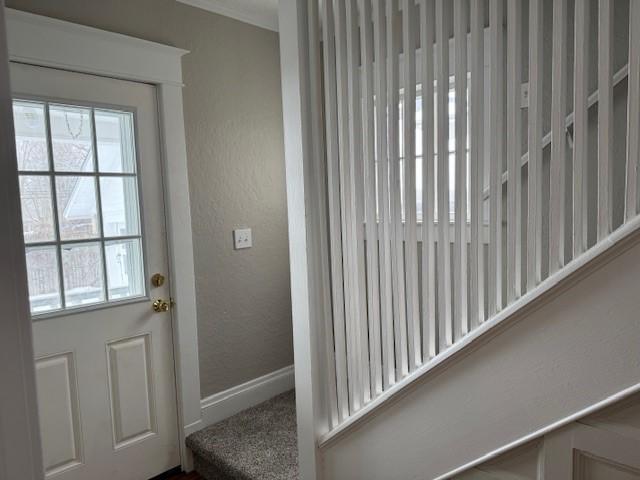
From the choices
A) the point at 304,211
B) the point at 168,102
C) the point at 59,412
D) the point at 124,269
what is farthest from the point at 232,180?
the point at 59,412

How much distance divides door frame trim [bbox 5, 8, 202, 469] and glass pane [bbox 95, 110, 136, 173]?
155 millimetres

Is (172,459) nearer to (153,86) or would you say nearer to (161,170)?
(161,170)

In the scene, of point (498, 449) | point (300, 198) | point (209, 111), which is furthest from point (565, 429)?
point (209, 111)

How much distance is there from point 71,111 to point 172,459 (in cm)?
179

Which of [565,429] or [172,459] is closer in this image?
[565,429]

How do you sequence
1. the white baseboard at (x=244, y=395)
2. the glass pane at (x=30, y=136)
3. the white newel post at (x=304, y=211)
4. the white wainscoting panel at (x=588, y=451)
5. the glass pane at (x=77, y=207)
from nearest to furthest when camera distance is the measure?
1. the white wainscoting panel at (x=588, y=451)
2. the white newel post at (x=304, y=211)
3. the glass pane at (x=30, y=136)
4. the glass pane at (x=77, y=207)
5. the white baseboard at (x=244, y=395)

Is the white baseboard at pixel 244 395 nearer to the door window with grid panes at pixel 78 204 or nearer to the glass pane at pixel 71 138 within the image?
the door window with grid panes at pixel 78 204

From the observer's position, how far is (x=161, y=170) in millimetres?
2246

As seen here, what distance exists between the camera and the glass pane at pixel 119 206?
6.81 ft

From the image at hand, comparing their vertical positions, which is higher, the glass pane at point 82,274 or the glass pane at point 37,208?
the glass pane at point 37,208

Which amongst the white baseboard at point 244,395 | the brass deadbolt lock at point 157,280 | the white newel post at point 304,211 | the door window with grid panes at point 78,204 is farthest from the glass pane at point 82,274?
the white newel post at point 304,211

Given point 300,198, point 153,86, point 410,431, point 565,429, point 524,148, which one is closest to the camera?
point 565,429

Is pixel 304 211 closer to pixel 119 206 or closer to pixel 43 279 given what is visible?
pixel 119 206

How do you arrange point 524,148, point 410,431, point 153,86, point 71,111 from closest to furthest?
point 410,431, point 524,148, point 71,111, point 153,86
